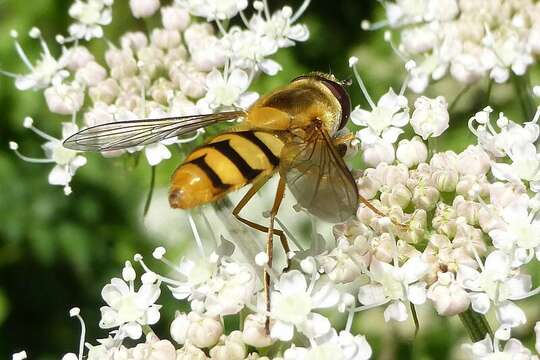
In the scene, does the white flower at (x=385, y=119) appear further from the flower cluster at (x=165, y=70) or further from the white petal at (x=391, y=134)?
the flower cluster at (x=165, y=70)

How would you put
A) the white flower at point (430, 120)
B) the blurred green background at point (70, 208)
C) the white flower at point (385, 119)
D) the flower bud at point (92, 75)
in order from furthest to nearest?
the blurred green background at point (70, 208)
the flower bud at point (92, 75)
the white flower at point (385, 119)
the white flower at point (430, 120)

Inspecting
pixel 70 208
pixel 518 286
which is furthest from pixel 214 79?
pixel 70 208

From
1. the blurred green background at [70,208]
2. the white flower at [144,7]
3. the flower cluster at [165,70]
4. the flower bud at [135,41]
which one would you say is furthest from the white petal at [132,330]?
the blurred green background at [70,208]

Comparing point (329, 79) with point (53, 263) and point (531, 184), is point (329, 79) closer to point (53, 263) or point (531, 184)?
point (531, 184)

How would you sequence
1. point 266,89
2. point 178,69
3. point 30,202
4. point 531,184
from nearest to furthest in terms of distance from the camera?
point 531,184 → point 178,69 → point 266,89 → point 30,202

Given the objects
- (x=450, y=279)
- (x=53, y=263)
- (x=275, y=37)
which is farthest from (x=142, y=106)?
(x=53, y=263)

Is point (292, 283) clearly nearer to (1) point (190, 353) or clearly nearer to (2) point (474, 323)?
(1) point (190, 353)

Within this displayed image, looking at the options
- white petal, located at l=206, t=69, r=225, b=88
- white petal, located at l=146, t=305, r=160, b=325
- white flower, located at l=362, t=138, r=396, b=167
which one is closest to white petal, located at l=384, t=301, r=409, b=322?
white flower, located at l=362, t=138, r=396, b=167
